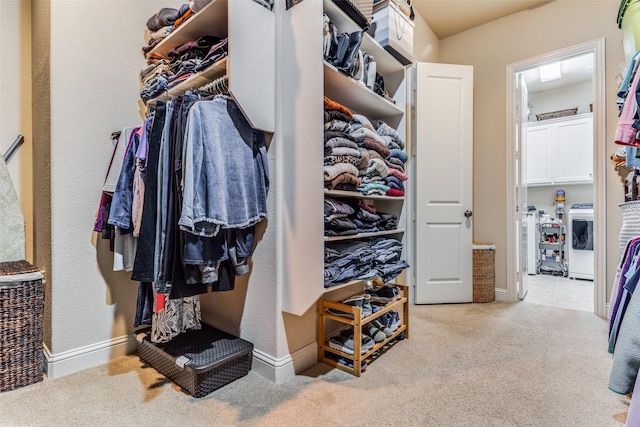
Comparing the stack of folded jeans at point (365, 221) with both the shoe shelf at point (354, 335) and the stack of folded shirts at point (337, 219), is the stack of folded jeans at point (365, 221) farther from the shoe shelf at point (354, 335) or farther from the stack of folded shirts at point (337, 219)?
the shoe shelf at point (354, 335)

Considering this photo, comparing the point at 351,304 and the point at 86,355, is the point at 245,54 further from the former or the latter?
the point at 86,355

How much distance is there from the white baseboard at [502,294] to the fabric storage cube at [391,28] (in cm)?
243

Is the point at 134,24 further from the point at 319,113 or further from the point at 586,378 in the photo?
the point at 586,378

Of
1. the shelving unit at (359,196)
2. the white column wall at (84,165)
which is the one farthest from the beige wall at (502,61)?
the white column wall at (84,165)

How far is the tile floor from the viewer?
3116mm

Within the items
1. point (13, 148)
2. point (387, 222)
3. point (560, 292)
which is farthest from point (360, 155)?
point (560, 292)

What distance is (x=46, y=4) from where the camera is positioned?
5.37 feet

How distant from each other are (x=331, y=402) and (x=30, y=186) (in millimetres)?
2020

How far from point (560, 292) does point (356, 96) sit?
10.9 ft

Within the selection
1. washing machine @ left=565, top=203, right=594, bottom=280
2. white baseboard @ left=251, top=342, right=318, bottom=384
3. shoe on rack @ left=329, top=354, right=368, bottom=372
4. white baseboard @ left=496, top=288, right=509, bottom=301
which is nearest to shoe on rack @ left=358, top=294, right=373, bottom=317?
shoe on rack @ left=329, top=354, right=368, bottom=372

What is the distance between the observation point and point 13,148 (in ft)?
5.81

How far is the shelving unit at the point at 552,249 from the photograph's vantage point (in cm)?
470

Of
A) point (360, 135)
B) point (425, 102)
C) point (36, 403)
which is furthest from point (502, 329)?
point (36, 403)

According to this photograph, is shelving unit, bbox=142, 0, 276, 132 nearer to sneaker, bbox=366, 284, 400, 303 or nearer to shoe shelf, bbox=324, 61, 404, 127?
shoe shelf, bbox=324, 61, 404, 127
